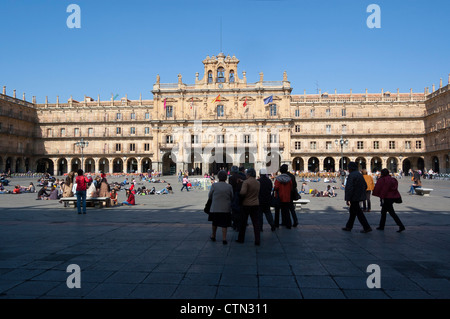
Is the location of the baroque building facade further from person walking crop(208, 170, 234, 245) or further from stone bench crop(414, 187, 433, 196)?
person walking crop(208, 170, 234, 245)

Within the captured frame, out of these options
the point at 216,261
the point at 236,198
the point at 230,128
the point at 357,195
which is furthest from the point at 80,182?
the point at 230,128

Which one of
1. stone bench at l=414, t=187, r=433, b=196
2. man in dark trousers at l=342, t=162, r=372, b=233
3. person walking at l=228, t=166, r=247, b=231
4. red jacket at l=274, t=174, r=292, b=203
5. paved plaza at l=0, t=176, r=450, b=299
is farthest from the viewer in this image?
stone bench at l=414, t=187, r=433, b=196

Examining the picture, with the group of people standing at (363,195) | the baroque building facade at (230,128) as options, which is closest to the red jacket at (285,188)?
the group of people standing at (363,195)

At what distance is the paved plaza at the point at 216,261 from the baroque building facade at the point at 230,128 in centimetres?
3967

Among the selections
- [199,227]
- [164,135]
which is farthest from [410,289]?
[164,135]

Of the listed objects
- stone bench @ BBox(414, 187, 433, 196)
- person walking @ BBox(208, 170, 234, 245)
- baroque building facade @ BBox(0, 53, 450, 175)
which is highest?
baroque building facade @ BBox(0, 53, 450, 175)

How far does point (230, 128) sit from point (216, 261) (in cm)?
4361

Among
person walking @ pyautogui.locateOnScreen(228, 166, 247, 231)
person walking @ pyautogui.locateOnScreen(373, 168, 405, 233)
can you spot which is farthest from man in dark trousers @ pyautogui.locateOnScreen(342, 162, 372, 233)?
person walking @ pyautogui.locateOnScreen(228, 166, 247, 231)

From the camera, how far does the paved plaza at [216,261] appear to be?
379 centimetres

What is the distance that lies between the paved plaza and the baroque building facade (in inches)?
1562

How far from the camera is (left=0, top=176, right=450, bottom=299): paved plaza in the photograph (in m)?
3.79

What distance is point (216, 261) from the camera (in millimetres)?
5047

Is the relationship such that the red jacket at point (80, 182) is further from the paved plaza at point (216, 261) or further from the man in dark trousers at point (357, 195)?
the man in dark trousers at point (357, 195)

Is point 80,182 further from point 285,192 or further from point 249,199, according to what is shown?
point 285,192
